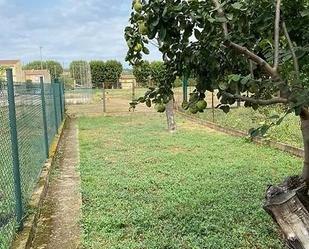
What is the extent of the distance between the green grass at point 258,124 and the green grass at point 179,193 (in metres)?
0.60

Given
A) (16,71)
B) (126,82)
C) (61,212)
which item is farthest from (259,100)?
(16,71)

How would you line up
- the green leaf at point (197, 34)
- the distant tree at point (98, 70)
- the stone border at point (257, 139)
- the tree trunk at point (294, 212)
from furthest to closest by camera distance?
1. the distant tree at point (98, 70)
2. the stone border at point (257, 139)
3. the tree trunk at point (294, 212)
4. the green leaf at point (197, 34)

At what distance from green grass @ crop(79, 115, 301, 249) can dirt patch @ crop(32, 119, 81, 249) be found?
12cm

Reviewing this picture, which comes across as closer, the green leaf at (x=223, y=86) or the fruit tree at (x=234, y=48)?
the fruit tree at (x=234, y=48)

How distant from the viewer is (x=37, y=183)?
5695 mm

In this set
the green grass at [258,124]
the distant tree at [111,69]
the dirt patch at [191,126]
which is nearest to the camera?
the green grass at [258,124]

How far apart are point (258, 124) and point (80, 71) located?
16.1 meters

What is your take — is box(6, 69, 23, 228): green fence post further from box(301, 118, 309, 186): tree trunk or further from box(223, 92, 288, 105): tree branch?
box(301, 118, 309, 186): tree trunk

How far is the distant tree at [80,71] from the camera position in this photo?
952 inches

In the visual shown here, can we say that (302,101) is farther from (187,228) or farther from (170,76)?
(187,228)

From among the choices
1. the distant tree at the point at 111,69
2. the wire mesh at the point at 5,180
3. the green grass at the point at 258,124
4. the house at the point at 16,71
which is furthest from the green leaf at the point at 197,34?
the distant tree at the point at 111,69

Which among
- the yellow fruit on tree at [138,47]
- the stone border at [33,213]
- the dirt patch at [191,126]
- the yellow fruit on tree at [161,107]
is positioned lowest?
the dirt patch at [191,126]

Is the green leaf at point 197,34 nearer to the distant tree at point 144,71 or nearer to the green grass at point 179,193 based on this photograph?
the distant tree at point 144,71

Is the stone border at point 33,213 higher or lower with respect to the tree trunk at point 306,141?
lower
